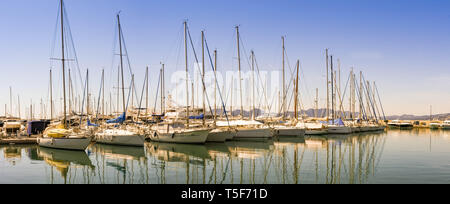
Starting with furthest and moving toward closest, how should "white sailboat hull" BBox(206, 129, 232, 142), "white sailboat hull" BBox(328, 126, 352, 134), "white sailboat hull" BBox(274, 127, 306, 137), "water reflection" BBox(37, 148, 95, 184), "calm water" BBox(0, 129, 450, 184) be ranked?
"white sailboat hull" BBox(328, 126, 352, 134)
"white sailboat hull" BBox(274, 127, 306, 137)
"white sailboat hull" BBox(206, 129, 232, 142)
"water reflection" BBox(37, 148, 95, 184)
"calm water" BBox(0, 129, 450, 184)

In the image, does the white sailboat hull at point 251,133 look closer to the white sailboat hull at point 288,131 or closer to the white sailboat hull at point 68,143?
the white sailboat hull at point 288,131

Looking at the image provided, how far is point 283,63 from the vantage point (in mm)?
54562

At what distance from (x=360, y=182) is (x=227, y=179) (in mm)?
7352

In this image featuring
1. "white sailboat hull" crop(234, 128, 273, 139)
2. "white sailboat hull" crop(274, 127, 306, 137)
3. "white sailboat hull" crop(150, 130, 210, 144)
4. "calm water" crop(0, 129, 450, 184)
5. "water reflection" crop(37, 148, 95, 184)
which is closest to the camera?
"calm water" crop(0, 129, 450, 184)

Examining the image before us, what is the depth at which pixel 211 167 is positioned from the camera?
77.1 ft

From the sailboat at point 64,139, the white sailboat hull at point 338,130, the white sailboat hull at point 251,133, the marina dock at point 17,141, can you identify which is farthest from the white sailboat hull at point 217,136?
the white sailboat hull at point 338,130

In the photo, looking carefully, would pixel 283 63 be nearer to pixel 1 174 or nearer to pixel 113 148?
pixel 113 148

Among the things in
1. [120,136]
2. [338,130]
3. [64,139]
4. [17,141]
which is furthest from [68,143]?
[338,130]

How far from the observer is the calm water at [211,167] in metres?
19.5

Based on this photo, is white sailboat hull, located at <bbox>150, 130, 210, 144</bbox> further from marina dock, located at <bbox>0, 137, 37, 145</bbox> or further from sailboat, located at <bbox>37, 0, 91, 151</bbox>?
marina dock, located at <bbox>0, 137, 37, 145</bbox>

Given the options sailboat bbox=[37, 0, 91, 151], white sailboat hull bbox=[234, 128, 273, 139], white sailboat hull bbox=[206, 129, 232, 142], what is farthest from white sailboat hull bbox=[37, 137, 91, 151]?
white sailboat hull bbox=[234, 128, 273, 139]

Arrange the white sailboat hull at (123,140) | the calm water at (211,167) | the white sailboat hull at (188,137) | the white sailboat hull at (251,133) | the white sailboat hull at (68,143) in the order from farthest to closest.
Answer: the white sailboat hull at (251,133) → the white sailboat hull at (188,137) → the white sailboat hull at (123,140) → the white sailboat hull at (68,143) → the calm water at (211,167)

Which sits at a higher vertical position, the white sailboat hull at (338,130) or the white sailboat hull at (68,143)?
the white sailboat hull at (68,143)

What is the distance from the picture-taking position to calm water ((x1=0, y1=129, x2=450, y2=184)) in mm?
19500
